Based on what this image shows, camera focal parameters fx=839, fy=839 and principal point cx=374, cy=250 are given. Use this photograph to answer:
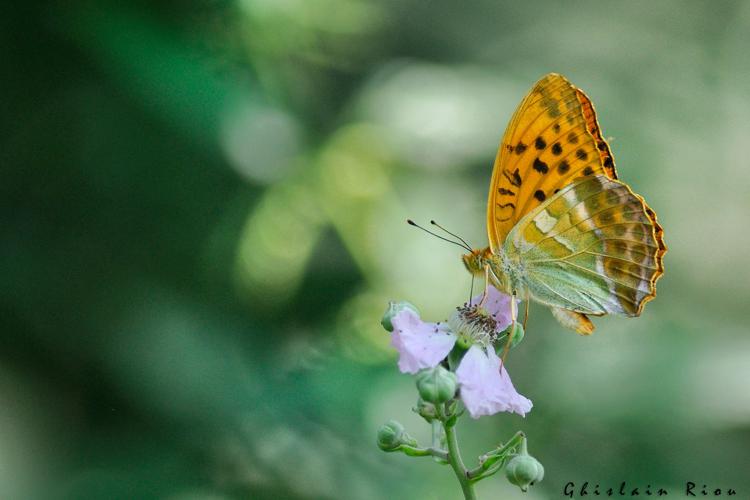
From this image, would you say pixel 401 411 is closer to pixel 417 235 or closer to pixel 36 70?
pixel 417 235

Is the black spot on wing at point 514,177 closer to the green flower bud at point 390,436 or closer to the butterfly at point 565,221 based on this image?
the butterfly at point 565,221

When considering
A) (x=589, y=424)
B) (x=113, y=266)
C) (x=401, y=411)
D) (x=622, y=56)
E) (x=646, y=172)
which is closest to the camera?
(x=401, y=411)

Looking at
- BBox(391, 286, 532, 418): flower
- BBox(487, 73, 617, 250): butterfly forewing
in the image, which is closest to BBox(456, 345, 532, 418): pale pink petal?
BBox(391, 286, 532, 418): flower

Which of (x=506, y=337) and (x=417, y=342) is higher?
(x=506, y=337)

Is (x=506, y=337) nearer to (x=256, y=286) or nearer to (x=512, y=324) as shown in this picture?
(x=512, y=324)

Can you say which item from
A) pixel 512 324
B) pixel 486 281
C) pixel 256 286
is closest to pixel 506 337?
pixel 512 324

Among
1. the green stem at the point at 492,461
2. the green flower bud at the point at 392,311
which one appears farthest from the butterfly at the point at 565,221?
the green stem at the point at 492,461

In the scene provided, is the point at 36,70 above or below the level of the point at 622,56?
below

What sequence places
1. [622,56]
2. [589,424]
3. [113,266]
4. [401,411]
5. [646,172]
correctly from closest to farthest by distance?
[401,411], [589,424], [113,266], [646,172], [622,56]

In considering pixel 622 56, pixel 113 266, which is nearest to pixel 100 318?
pixel 113 266
